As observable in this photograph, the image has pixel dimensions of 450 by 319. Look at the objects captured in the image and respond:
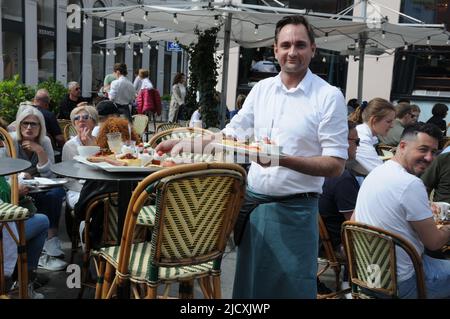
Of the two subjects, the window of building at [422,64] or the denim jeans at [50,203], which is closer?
the denim jeans at [50,203]

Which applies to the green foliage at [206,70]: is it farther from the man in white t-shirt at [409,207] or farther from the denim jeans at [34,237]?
the man in white t-shirt at [409,207]

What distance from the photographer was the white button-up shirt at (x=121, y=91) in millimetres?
9617

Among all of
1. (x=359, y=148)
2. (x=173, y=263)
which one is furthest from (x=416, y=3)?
(x=173, y=263)

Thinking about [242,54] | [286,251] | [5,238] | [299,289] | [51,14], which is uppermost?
[51,14]

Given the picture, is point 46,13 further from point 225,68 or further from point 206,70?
point 225,68

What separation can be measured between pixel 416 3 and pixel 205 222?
42.4ft

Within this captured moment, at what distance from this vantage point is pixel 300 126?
6.69 feet

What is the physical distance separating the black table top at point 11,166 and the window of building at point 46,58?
16016mm

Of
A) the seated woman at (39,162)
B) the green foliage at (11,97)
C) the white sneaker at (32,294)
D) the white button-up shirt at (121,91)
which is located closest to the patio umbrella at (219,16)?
the green foliage at (11,97)

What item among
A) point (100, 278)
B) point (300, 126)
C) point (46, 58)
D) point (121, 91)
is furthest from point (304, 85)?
point (46, 58)

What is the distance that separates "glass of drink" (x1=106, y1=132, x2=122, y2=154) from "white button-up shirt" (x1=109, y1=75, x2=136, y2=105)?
689cm

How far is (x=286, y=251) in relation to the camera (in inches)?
83.0

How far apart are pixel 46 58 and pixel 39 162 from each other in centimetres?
1575
